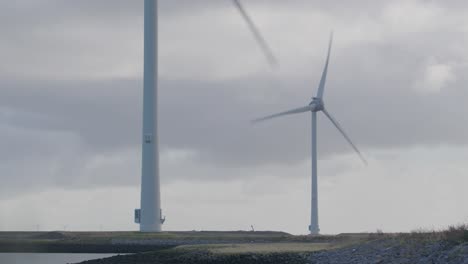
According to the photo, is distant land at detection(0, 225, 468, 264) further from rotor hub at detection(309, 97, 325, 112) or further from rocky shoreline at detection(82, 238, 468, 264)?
rotor hub at detection(309, 97, 325, 112)

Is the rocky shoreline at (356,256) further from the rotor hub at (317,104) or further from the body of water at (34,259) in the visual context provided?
the rotor hub at (317,104)

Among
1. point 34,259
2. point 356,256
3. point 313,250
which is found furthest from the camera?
point 34,259

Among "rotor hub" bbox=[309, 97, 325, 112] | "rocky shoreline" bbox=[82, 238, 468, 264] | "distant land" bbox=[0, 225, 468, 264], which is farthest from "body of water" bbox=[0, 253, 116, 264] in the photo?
"rotor hub" bbox=[309, 97, 325, 112]

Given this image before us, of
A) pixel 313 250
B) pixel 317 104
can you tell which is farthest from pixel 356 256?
pixel 317 104

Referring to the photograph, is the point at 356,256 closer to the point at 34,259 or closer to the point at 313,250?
the point at 313,250

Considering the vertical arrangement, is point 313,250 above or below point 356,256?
above

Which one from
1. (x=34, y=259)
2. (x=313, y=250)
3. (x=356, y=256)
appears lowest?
(x=356, y=256)

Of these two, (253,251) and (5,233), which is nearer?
(253,251)

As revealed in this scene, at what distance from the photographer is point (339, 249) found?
222 ft

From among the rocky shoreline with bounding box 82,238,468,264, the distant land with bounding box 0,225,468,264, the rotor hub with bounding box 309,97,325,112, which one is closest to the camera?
the rocky shoreline with bounding box 82,238,468,264

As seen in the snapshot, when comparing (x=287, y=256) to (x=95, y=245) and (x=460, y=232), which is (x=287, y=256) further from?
(x=95, y=245)

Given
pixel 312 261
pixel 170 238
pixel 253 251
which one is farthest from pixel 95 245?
pixel 312 261

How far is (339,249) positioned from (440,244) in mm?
12492

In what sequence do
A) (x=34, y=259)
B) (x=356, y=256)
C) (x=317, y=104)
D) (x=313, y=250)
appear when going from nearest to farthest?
(x=356, y=256)
(x=313, y=250)
(x=34, y=259)
(x=317, y=104)
